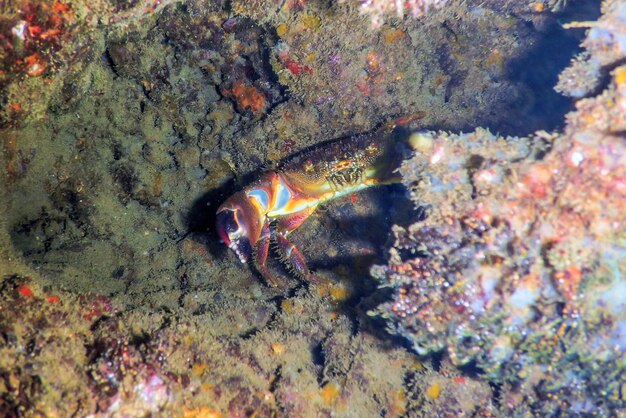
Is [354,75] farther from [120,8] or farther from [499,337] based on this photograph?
[499,337]

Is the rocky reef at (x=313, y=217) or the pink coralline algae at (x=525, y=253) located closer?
the pink coralline algae at (x=525, y=253)

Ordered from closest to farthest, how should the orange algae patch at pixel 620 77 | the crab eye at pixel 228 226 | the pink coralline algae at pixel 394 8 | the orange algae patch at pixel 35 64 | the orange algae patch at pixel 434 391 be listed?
1. the orange algae patch at pixel 620 77
2. the orange algae patch at pixel 35 64
3. the orange algae patch at pixel 434 391
4. the crab eye at pixel 228 226
5. the pink coralline algae at pixel 394 8

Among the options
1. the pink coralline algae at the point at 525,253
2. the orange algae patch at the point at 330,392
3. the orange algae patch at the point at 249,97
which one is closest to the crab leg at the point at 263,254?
the orange algae patch at the point at 330,392

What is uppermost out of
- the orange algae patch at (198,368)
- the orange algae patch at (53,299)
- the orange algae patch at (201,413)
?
the orange algae patch at (53,299)

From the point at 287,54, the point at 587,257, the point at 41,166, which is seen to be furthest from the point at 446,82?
the point at 41,166

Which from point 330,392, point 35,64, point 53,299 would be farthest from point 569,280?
point 35,64

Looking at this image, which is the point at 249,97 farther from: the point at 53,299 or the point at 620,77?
the point at 620,77

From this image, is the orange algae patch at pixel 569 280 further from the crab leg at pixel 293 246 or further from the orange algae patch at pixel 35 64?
the orange algae patch at pixel 35 64

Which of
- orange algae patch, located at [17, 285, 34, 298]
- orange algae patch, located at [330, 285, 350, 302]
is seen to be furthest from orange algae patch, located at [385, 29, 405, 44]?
orange algae patch, located at [17, 285, 34, 298]
